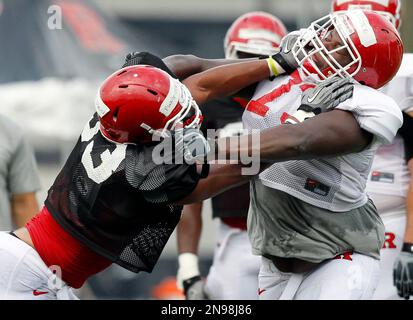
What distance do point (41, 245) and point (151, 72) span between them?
767mm

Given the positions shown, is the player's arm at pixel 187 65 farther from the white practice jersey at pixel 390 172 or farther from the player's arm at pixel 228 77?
the white practice jersey at pixel 390 172

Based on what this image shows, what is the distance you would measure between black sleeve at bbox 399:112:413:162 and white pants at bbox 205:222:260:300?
1059mm

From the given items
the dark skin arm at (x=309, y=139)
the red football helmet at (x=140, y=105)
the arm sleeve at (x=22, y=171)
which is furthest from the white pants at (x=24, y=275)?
the arm sleeve at (x=22, y=171)

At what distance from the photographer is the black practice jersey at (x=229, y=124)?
5664mm

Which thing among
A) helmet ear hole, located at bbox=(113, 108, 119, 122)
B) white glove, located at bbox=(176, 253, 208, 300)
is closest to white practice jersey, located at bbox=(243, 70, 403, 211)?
helmet ear hole, located at bbox=(113, 108, 119, 122)

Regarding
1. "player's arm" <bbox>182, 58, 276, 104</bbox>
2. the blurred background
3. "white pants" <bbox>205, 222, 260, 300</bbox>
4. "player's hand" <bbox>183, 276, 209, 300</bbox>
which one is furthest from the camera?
the blurred background

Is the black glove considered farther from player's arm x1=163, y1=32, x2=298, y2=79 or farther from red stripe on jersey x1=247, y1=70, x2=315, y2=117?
red stripe on jersey x1=247, y1=70, x2=315, y2=117

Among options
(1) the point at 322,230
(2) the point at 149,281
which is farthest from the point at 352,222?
(2) the point at 149,281

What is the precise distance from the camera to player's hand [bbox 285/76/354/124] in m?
3.92

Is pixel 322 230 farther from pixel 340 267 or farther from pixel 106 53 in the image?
pixel 106 53

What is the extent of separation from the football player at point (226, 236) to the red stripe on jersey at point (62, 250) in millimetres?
1714

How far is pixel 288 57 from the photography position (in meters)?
4.26
